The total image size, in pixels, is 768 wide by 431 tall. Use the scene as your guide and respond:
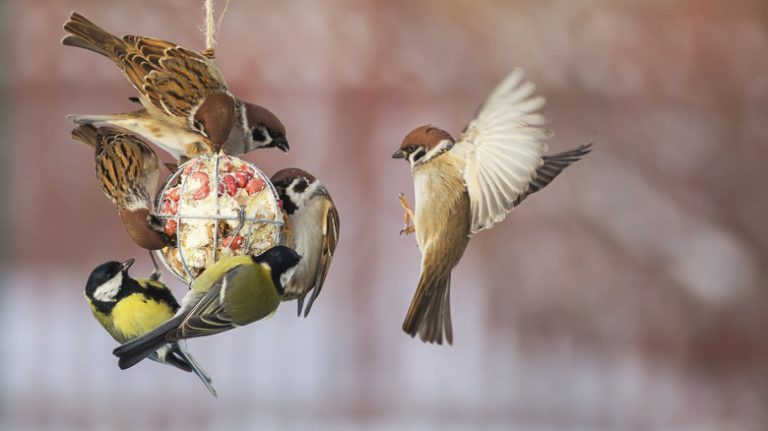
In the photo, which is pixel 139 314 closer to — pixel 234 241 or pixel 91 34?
pixel 234 241

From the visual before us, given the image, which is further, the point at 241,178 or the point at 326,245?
the point at 326,245

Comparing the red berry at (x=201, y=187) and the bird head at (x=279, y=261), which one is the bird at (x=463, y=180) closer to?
the bird head at (x=279, y=261)

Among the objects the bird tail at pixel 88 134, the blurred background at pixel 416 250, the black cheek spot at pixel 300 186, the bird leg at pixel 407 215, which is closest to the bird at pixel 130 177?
the bird tail at pixel 88 134

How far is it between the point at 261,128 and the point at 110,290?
35 centimetres

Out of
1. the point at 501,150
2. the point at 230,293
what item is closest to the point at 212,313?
the point at 230,293

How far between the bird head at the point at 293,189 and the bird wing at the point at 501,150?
0.34 meters

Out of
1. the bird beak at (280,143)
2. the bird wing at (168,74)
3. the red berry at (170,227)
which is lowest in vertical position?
the red berry at (170,227)

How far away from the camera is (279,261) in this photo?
1.71 meters

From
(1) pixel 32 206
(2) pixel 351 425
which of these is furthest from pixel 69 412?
(2) pixel 351 425

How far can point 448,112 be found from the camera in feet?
12.5

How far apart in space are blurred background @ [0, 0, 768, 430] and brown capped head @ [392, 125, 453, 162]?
6.99ft

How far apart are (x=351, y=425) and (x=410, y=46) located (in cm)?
126

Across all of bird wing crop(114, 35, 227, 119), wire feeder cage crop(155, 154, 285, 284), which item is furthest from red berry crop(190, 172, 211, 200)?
bird wing crop(114, 35, 227, 119)

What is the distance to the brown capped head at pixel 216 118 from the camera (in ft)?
5.70
